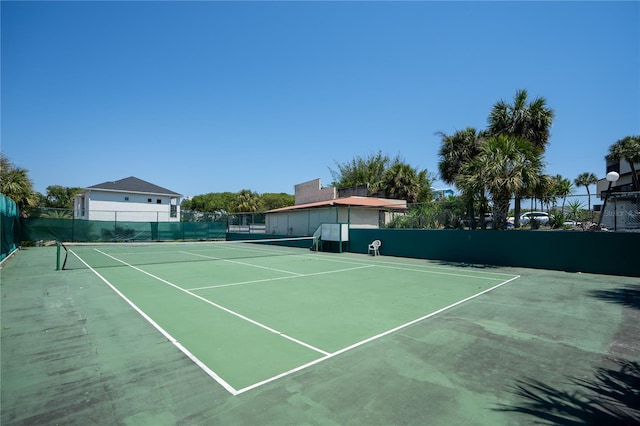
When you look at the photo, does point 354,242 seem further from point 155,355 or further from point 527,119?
point 155,355

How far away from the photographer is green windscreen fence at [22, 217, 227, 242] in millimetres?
25109

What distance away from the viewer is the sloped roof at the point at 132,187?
37250mm

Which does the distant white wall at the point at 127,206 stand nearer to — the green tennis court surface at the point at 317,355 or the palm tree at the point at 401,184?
the palm tree at the point at 401,184

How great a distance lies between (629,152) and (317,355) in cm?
3335

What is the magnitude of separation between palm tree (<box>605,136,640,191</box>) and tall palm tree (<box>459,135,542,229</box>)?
1808cm

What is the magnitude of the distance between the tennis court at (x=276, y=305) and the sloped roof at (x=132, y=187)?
87.3 feet

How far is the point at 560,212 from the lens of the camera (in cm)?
1417

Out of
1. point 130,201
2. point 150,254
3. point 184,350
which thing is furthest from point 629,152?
point 130,201

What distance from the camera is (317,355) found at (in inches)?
190

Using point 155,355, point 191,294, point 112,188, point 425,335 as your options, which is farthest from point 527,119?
point 112,188

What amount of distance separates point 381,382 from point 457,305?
15.2 feet

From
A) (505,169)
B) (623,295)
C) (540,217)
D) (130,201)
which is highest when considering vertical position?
(130,201)

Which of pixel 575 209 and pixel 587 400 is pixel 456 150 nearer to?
pixel 575 209

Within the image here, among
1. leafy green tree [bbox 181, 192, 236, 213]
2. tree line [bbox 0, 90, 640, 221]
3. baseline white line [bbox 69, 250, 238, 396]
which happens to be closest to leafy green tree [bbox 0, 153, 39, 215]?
tree line [bbox 0, 90, 640, 221]
